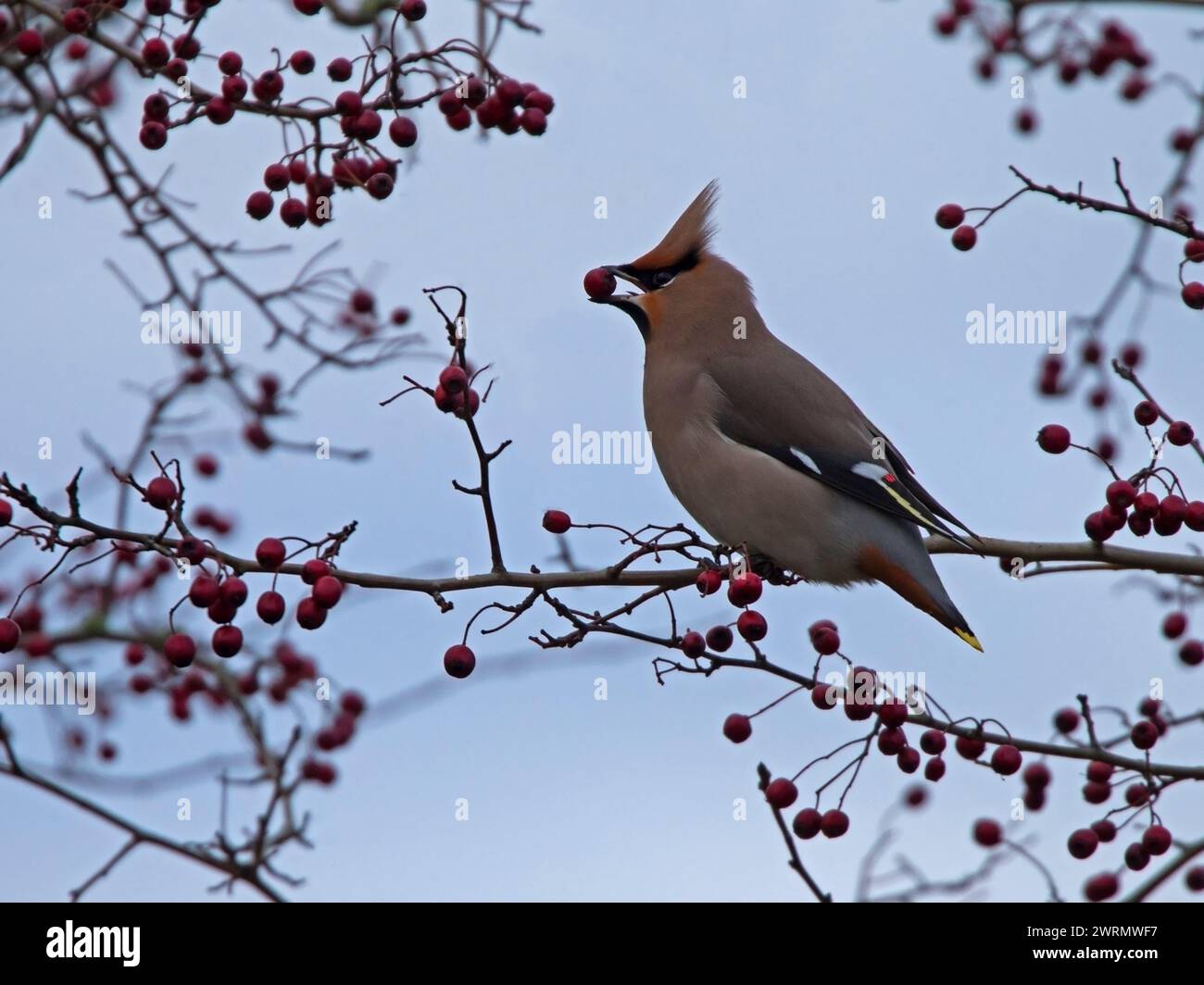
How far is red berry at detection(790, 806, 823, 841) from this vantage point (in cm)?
369

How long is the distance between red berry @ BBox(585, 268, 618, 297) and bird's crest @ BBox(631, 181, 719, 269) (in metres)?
0.46

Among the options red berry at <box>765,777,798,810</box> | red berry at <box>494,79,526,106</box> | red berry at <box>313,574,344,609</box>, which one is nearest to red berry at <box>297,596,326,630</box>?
red berry at <box>313,574,344,609</box>

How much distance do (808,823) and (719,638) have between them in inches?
18.2

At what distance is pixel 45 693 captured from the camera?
13.7 feet

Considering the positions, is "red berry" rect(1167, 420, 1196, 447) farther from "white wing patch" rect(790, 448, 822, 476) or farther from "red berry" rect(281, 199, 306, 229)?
A: "red berry" rect(281, 199, 306, 229)

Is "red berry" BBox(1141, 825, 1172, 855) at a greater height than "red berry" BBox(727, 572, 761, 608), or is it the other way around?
"red berry" BBox(727, 572, 761, 608)

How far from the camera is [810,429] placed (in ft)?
15.0

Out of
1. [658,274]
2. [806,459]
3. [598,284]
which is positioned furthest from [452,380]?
[658,274]

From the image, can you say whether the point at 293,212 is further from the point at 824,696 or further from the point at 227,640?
the point at 824,696

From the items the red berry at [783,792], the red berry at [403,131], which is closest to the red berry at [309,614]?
the red berry at [783,792]

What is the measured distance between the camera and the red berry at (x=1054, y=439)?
3746mm

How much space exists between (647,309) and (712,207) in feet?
1.25

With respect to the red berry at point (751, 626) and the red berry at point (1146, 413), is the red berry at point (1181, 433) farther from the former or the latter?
the red berry at point (751, 626)
